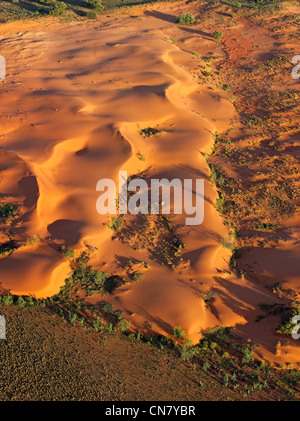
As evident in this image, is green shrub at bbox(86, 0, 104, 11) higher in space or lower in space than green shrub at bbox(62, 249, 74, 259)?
higher

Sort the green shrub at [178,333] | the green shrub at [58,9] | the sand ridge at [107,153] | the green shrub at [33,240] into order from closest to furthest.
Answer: the green shrub at [178,333] → the sand ridge at [107,153] → the green shrub at [33,240] → the green shrub at [58,9]

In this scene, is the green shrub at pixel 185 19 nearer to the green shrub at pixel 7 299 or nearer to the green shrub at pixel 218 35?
the green shrub at pixel 218 35

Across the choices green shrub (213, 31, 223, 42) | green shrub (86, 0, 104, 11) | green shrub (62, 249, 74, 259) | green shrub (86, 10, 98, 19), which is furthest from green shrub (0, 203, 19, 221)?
green shrub (86, 0, 104, 11)

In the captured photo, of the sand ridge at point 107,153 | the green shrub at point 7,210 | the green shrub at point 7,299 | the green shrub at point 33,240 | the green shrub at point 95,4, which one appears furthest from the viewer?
the green shrub at point 95,4

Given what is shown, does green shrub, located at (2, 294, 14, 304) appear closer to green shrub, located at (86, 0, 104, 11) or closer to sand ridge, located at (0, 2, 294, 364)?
sand ridge, located at (0, 2, 294, 364)

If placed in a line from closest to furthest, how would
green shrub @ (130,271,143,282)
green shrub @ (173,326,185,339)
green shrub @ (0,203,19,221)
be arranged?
1. green shrub @ (173,326,185,339)
2. green shrub @ (130,271,143,282)
3. green shrub @ (0,203,19,221)

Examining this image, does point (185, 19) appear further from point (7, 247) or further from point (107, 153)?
point (7, 247)

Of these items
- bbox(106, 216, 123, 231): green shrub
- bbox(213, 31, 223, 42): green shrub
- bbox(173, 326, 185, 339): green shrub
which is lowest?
bbox(173, 326, 185, 339): green shrub

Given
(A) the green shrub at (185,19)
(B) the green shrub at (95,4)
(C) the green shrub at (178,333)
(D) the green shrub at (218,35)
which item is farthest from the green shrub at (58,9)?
(C) the green shrub at (178,333)

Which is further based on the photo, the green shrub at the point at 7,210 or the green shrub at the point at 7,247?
the green shrub at the point at 7,210

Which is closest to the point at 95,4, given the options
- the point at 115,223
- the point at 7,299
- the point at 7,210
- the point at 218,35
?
the point at 218,35
